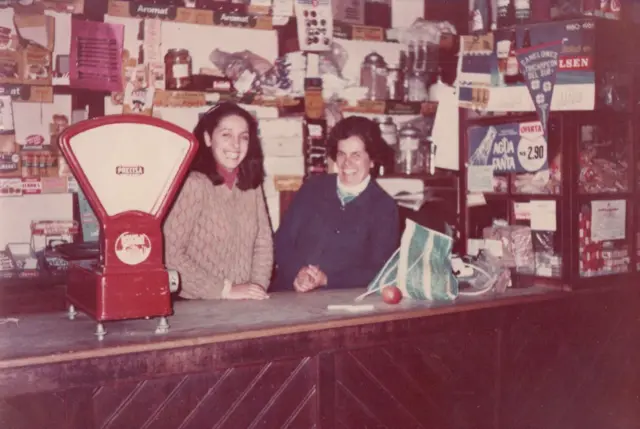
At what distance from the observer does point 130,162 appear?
1.65 meters

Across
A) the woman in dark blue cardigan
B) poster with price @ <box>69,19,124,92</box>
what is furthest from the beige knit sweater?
poster with price @ <box>69,19,124,92</box>

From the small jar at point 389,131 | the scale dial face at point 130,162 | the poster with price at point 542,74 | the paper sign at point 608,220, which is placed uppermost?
the poster with price at point 542,74

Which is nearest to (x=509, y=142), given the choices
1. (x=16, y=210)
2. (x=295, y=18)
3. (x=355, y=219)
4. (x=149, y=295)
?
(x=355, y=219)

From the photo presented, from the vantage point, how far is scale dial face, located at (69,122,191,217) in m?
1.61

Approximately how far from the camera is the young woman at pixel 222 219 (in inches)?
88.4

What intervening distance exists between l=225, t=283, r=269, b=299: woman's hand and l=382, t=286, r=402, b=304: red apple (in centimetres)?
42

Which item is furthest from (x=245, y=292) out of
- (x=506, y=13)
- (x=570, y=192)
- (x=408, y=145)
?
(x=408, y=145)

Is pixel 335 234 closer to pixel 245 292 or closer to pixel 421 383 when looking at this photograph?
pixel 245 292

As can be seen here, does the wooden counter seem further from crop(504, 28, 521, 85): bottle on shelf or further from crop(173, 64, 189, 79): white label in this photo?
crop(173, 64, 189, 79): white label

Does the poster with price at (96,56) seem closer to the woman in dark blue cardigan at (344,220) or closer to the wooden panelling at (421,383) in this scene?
the woman in dark blue cardigan at (344,220)

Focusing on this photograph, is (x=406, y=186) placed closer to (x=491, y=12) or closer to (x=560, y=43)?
(x=491, y=12)

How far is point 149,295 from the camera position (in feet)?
5.61

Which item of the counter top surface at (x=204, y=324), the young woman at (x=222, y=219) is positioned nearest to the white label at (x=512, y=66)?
the counter top surface at (x=204, y=324)

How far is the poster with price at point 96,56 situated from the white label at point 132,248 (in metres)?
1.67
